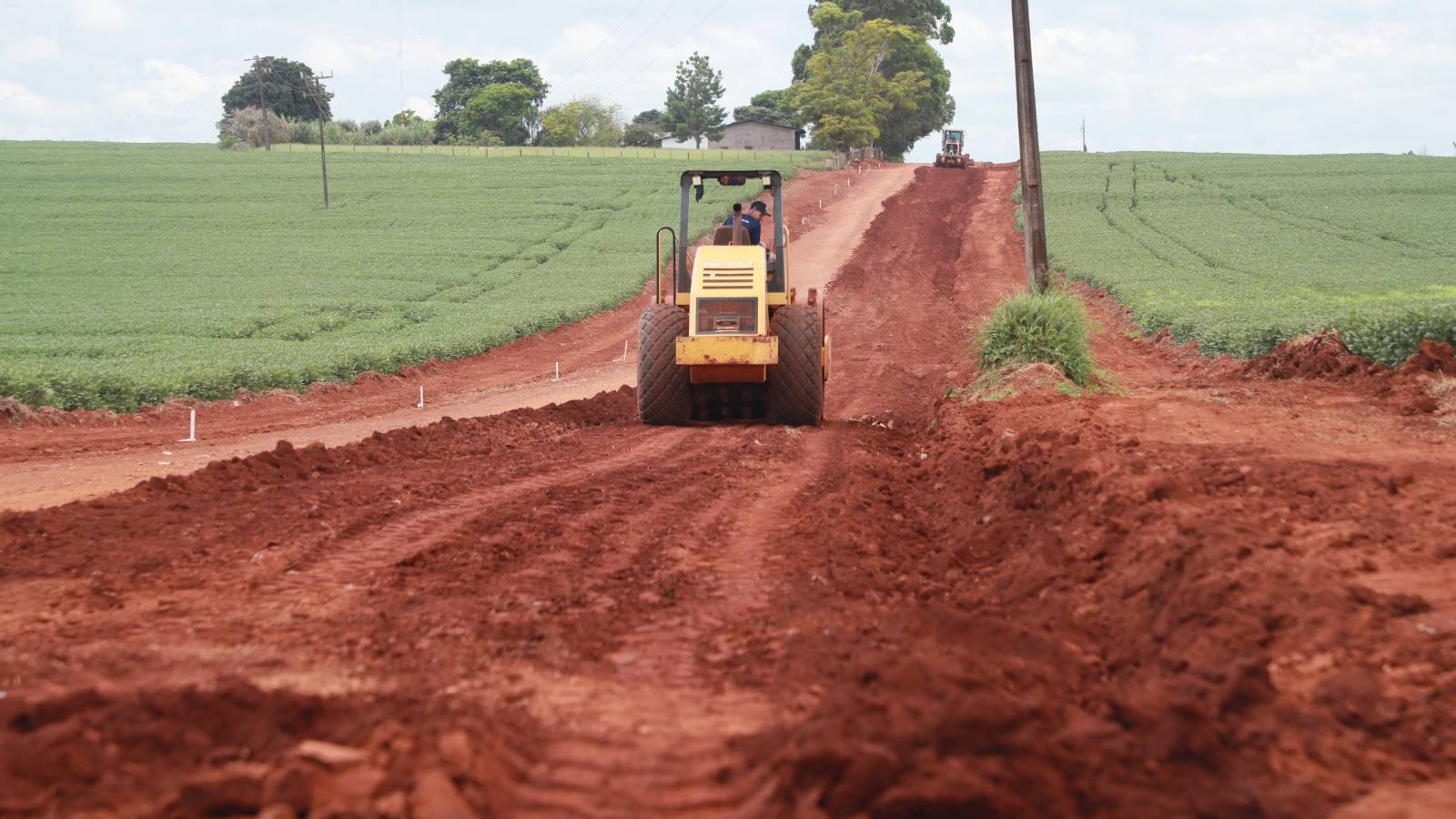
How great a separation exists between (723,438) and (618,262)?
30.5 metres

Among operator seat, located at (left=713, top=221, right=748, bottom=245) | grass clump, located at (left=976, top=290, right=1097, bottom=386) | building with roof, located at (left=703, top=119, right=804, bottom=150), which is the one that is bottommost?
grass clump, located at (left=976, top=290, right=1097, bottom=386)

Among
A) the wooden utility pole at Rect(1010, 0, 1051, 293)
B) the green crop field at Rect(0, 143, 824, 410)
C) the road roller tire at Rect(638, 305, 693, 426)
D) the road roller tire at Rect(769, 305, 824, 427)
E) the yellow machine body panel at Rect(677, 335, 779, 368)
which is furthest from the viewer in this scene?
the green crop field at Rect(0, 143, 824, 410)

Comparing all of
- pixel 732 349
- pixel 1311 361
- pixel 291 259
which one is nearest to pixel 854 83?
pixel 291 259

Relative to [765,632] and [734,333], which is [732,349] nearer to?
[734,333]

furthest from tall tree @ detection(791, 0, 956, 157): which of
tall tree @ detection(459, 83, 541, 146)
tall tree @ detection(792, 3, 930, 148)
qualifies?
tall tree @ detection(459, 83, 541, 146)

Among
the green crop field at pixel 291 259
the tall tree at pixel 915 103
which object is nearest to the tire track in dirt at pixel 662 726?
the green crop field at pixel 291 259

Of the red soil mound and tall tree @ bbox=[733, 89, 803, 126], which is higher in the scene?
tall tree @ bbox=[733, 89, 803, 126]

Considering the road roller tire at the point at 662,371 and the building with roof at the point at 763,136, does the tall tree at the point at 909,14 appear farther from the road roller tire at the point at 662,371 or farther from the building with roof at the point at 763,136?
the road roller tire at the point at 662,371

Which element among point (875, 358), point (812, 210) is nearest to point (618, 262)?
point (812, 210)

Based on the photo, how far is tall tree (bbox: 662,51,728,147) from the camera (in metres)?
127

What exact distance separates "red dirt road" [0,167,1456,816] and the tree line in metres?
70.6

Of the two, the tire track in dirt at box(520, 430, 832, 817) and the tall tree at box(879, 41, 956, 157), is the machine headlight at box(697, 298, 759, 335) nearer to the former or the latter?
the tire track in dirt at box(520, 430, 832, 817)

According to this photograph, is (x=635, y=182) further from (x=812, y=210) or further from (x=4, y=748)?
(x=4, y=748)

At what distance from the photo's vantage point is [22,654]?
18.9 ft
